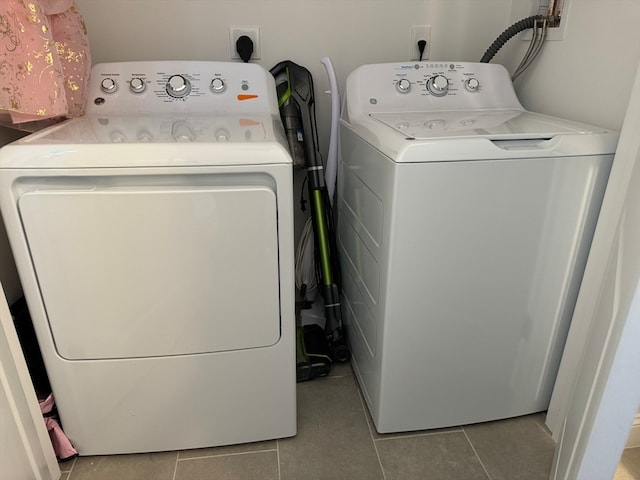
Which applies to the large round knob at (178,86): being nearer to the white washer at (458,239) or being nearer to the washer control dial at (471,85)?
the white washer at (458,239)

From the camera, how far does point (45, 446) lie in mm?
1196

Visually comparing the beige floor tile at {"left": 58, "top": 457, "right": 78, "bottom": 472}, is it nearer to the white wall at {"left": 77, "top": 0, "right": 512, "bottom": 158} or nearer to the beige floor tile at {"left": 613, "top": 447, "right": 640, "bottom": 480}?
the white wall at {"left": 77, "top": 0, "right": 512, "bottom": 158}

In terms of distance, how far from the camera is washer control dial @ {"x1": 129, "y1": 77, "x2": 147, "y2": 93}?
4.90 ft

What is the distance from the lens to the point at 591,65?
1.31 metres

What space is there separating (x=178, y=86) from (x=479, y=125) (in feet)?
3.02

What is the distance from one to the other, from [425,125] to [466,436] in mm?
908

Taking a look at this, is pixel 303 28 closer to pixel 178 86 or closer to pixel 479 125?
pixel 178 86

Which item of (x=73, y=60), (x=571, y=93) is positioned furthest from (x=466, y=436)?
(x=73, y=60)

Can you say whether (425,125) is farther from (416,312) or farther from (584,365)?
(584,365)

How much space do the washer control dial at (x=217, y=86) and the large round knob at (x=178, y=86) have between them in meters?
0.07

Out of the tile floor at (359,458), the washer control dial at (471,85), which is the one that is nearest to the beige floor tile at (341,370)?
the tile floor at (359,458)

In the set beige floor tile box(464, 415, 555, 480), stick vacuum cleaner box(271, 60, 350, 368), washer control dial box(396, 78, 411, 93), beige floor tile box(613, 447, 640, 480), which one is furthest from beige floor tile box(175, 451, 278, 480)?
washer control dial box(396, 78, 411, 93)

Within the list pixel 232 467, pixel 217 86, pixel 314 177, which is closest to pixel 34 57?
pixel 217 86

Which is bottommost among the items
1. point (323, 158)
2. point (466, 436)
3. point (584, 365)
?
point (466, 436)
